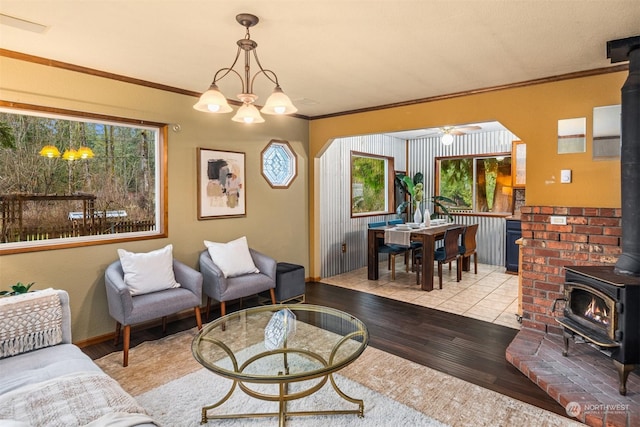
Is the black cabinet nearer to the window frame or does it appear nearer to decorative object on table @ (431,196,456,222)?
the window frame

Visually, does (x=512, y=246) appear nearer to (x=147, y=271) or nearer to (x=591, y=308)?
(x=591, y=308)

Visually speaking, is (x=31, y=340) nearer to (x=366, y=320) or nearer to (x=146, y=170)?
(x=146, y=170)

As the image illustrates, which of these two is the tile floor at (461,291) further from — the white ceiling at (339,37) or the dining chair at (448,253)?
the white ceiling at (339,37)

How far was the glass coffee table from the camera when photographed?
6.63 ft

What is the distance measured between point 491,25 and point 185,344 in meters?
3.49

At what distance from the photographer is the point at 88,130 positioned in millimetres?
3371

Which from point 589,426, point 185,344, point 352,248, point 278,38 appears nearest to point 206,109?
point 278,38

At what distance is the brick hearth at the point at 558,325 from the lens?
227 centimetres

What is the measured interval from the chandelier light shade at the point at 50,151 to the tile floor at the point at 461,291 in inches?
146

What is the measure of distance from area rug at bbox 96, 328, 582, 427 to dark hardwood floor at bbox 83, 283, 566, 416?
0.43 ft

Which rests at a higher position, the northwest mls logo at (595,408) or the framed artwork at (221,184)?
the framed artwork at (221,184)

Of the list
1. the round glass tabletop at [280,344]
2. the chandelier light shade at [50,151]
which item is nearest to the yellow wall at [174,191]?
the chandelier light shade at [50,151]

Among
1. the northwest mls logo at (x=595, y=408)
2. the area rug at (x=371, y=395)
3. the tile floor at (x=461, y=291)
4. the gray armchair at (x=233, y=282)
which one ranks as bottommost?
the area rug at (x=371, y=395)

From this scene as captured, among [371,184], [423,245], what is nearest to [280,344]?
[423,245]
